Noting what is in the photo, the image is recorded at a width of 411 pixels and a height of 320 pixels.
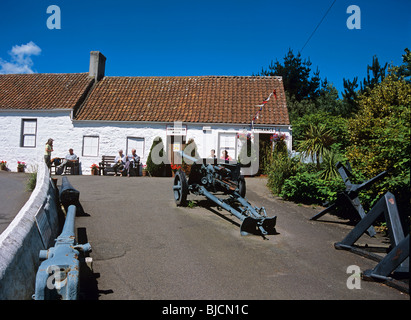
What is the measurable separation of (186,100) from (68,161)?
7.51m

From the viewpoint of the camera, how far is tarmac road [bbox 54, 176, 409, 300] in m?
3.86

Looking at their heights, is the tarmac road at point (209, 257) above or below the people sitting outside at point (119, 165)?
below

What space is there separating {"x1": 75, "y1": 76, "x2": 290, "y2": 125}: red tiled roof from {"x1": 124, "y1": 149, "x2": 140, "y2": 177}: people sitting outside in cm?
209

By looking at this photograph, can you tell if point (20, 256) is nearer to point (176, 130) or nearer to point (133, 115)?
point (176, 130)

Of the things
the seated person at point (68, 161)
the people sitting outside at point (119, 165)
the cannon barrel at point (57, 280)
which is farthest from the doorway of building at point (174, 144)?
the cannon barrel at point (57, 280)

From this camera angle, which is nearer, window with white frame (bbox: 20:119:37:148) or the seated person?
the seated person

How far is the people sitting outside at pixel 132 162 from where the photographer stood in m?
17.1

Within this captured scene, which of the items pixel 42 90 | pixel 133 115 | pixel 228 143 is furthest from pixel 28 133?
pixel 228 143

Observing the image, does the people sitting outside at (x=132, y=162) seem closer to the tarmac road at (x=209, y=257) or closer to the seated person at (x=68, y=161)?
the seated person at (x=68, y=161)

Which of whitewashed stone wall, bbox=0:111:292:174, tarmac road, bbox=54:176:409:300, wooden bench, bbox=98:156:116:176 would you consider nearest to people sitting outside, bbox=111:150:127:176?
wooden bench, bbox=98:156:116:176

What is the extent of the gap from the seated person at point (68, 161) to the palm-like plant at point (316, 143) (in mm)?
12478

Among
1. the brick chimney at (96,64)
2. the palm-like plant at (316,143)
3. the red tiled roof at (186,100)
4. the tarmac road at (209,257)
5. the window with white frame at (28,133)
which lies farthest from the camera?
the brick chimney at (96,64)

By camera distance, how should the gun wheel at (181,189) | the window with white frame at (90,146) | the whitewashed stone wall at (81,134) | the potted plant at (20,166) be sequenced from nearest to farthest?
1. the gun wheel at (181,189)
2. the whitewashed stone wall at (81,134)
3. the window with white frame at (90,146)
4. the potted plant at (20,166)

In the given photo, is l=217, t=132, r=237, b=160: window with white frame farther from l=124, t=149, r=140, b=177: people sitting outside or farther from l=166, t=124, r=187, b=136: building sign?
l=124, t=149, r=140, b=177: people sitting outside
